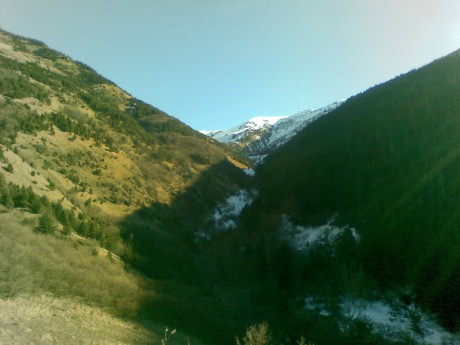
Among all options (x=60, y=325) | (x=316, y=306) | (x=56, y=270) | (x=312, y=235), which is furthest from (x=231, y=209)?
(x=60, y=325)

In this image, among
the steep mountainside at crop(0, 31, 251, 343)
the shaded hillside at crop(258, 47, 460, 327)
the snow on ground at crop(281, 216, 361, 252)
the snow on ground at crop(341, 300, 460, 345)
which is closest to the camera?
the steep mountainside at crop(0, 31, 251, 343)

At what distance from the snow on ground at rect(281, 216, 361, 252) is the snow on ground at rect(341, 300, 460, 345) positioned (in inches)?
223

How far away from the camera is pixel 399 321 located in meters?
21.4

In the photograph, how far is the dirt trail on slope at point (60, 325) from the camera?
38.8 feet

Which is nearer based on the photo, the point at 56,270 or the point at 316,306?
the point at 56,270

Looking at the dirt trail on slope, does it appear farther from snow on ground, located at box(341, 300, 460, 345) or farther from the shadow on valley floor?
snow on ground, located at box(341, 300, 460, 345)

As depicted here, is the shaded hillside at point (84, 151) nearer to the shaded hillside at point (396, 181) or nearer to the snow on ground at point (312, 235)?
the shaded hillside at point (396, 181)

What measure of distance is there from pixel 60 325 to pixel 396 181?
26930 millimetres

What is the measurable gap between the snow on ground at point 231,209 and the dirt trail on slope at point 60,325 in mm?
25399

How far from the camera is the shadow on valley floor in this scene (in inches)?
755

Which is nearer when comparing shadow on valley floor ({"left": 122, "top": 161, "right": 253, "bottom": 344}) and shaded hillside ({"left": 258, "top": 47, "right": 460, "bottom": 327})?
shadow on valley floor ({"left": 122, "top": 161, "right": 253, "bottom": 344})

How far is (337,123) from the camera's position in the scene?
2181 inches

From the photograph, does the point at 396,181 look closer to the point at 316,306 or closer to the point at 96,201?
the point at 316,306

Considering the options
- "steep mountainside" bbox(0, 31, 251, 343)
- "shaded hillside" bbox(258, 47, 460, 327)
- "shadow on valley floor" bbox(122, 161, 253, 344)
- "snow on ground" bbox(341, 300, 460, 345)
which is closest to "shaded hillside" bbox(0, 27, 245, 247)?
"steep mountainside" bbox(0, 31, 251, 343)
